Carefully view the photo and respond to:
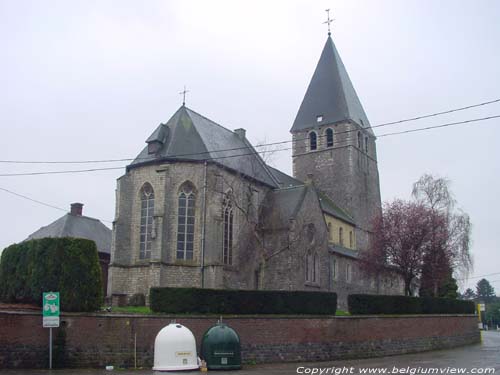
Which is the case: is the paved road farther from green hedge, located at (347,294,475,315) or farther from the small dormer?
the small dormer

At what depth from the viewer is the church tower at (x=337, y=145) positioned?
49844 mm

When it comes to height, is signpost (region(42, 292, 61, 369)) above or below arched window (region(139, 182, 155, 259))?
below

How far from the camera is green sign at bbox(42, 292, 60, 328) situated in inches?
676

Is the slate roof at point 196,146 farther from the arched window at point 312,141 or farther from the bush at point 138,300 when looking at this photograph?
the arched window at point 312,141

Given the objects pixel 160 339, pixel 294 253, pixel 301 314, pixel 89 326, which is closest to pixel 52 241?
pixel 89 326

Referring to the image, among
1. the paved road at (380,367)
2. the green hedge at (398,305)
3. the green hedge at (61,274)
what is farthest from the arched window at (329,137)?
the green hedge at (61,274)

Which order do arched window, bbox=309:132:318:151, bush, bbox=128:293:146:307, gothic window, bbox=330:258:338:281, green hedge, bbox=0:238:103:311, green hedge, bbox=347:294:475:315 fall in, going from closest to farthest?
green hedge, bbox=0:238:103:311 → green hedge, bbox=347:294:475:315 → bush, bbox=128:293:146:307 → gothic window, bbox=330:258:338:281 → arched window, bbox=309:132:318:151

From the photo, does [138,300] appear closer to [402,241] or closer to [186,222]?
[186,222]

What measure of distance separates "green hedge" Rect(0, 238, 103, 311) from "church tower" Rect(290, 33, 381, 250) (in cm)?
3235

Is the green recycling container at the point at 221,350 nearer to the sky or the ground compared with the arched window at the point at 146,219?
nearer to the ground

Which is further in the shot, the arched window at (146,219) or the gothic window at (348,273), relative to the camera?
the gothic window at (348,273)

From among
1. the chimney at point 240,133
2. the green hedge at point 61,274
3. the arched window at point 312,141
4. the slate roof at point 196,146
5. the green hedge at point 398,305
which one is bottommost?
the green hedge at point 398,305

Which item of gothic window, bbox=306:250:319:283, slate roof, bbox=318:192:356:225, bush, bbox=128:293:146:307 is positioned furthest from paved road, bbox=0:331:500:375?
slate roof, bbox=318:192:356:225

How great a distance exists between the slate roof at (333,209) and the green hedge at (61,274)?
87.7 feet
